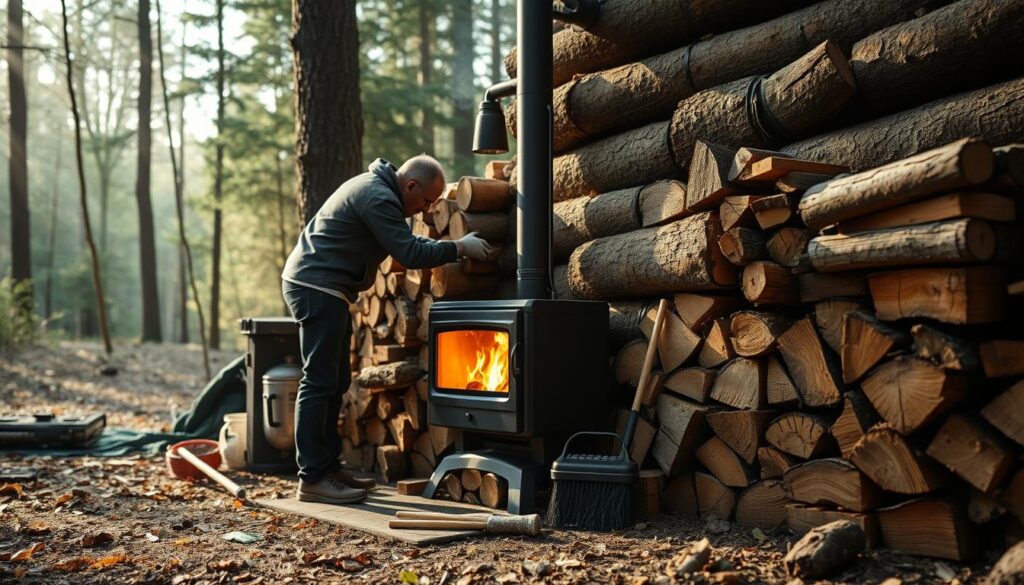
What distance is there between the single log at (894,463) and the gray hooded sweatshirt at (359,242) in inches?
83.3

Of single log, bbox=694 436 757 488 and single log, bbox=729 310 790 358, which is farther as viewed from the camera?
single log, bbox=694 436 757 488

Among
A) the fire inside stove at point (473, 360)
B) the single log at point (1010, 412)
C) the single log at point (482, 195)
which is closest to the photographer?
the single log at point (1010, 412)

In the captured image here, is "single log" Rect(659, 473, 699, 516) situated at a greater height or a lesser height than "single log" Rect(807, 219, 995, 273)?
lesser

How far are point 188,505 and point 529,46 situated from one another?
2906 mm

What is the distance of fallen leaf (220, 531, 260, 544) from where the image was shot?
346 cm

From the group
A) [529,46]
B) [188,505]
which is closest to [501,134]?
[529,46]

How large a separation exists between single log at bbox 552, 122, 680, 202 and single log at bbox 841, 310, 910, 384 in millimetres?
1448

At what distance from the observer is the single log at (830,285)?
3037 millimetres

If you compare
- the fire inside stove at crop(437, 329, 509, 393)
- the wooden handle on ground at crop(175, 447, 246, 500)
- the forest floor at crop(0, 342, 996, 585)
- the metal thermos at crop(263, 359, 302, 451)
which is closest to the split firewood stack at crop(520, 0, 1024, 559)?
the forest floor at crop(0, 342, 996, 585)

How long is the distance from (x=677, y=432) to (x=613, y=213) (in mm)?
1229

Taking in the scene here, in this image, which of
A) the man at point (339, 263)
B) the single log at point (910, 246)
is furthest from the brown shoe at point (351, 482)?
the single log at point (910, 246)

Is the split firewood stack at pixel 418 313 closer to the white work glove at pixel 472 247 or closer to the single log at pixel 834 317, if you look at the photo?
the white work glove at pixel 472 247

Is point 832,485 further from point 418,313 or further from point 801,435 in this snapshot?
point 418,313

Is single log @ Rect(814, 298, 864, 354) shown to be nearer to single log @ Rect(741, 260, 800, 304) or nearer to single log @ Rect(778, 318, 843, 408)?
single log @ Rect(778, 318, 843, 408)
